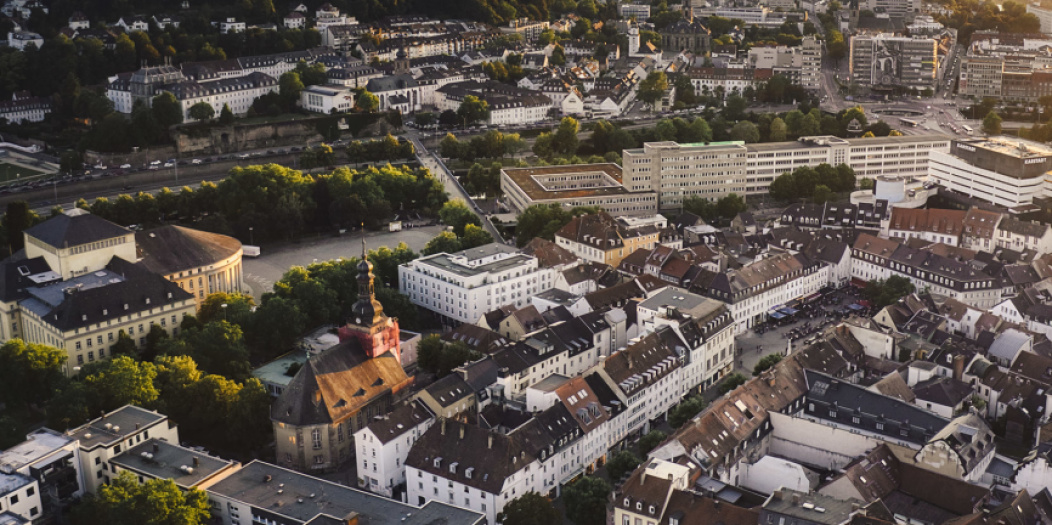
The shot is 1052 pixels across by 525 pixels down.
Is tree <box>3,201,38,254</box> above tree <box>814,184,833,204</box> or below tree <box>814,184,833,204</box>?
above

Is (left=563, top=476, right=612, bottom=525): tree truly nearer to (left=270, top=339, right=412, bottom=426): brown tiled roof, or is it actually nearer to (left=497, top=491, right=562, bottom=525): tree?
(left=497, top=491, right=562, bottom=525): tree

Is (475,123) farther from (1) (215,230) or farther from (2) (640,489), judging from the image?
(2) (640,489)

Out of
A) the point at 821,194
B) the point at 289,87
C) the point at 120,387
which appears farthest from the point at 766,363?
the point at 289,87

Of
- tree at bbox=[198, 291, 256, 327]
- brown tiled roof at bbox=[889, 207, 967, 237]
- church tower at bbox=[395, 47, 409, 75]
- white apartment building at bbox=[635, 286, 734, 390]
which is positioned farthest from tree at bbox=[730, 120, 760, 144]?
tree at bbox=[198, 291, 256, 327]

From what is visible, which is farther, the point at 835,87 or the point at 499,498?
the point at 835,87

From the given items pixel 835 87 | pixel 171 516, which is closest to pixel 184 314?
pixel 171 516

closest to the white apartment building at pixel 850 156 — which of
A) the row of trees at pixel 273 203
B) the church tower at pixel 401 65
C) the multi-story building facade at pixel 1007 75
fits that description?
the row of trees at pixel 273 203
